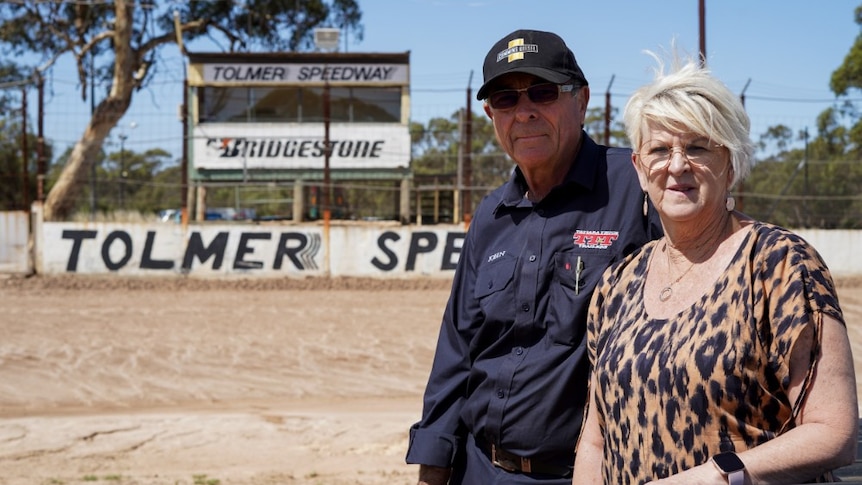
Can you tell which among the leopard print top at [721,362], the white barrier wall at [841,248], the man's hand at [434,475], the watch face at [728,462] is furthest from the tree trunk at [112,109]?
the watch face at [728,462]

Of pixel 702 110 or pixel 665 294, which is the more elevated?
pixel 702 110

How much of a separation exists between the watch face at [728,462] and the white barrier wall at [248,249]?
1398 centimetres

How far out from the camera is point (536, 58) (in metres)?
2.86

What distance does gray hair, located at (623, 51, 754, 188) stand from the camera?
2184mm

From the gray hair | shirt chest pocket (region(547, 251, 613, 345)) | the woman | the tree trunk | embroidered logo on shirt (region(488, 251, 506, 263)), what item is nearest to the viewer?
the woman

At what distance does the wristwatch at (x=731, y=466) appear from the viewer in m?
1.95

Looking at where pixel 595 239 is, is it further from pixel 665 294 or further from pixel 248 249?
pixel 248 249

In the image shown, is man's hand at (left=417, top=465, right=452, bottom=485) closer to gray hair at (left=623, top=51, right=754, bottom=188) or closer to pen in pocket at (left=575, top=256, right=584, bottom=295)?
pen in pocket at (left=575, top=256, right=584, bottom=295)

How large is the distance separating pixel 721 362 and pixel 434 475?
4.27ft

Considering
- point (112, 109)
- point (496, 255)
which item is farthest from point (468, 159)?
point (496, 255)

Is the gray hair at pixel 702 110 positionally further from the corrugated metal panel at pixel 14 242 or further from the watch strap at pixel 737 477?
the corrugated metal panel at pixel 14 242

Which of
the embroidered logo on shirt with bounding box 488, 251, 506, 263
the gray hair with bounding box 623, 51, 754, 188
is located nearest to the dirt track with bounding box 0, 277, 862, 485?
the embroidered logo on shirt with bounding box 488, 251, 506, 263

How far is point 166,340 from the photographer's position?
1138cm

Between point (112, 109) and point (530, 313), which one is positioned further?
point (112, 109)
